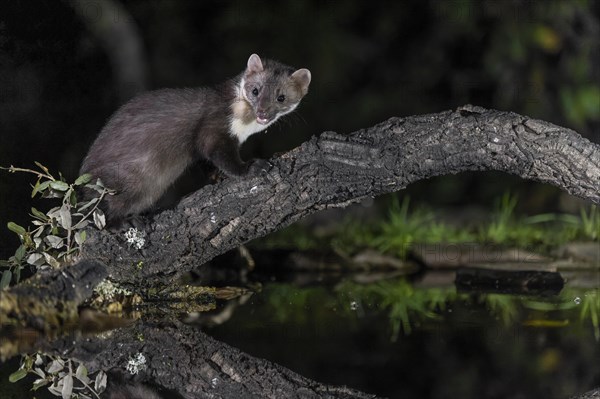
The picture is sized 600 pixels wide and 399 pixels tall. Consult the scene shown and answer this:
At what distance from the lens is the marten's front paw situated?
13.0 ft

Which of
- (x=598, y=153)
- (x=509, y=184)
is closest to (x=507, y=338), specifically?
(x=598, y=153)

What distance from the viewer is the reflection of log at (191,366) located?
9.45ft

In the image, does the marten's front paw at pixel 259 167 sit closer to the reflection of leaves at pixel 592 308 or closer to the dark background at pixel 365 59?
the reflection of leaves at pixel 592 308

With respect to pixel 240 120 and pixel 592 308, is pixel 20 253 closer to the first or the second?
pixel 240 120

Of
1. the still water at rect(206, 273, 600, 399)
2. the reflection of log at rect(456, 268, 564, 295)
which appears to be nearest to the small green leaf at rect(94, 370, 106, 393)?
the still water at rect(206, 273, 600, 399)

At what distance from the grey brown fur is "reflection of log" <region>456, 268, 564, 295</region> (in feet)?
5.14

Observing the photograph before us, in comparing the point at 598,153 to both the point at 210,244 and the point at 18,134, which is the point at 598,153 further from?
the point at 18,134

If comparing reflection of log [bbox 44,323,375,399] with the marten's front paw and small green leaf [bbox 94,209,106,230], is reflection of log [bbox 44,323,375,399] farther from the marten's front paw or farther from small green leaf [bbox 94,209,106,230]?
the marten's front paw

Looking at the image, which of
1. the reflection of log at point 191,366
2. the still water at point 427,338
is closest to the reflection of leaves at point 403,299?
the still water at point 427,338

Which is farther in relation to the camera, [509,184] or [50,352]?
[509,184]

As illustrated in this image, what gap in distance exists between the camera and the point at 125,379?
2.90m

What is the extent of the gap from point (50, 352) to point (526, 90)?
4.89 meters

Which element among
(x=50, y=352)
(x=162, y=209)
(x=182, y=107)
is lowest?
(x=50, y=352)

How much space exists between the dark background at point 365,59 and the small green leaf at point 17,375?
9.78ft
